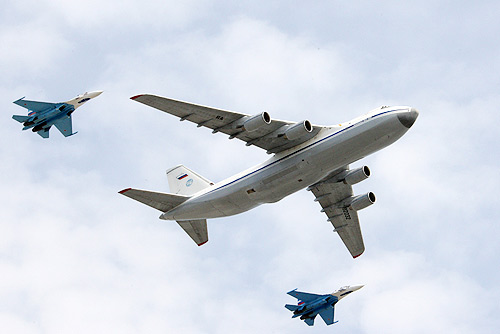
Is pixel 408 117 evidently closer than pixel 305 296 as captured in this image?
Answer: Yes

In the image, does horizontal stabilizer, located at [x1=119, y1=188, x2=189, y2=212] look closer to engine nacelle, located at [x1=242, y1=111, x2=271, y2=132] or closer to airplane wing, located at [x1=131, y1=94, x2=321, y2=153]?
airplane wing, located at [x1=131, y1=94, x2=321, y2=153]

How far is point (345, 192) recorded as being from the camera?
43.3m

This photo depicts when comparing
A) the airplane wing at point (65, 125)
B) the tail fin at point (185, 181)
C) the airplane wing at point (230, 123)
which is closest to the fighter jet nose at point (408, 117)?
the airplane wing at point (230, 123)

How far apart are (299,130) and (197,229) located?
37.6 ft

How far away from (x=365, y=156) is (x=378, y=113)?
275cm

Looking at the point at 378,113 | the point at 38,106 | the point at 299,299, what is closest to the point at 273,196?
the point at 378,113

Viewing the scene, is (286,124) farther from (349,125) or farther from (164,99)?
(164,99)

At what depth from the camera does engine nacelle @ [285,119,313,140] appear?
3591cm

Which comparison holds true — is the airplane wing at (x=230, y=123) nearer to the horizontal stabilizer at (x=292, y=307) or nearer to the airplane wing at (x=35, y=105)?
the horizontal stabilizer at (x=292, y=307)

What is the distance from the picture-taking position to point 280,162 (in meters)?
37.9

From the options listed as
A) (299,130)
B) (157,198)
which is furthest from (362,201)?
(157,198)

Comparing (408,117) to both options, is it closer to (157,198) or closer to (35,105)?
(157,198)

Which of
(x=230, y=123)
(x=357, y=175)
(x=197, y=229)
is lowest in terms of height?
(x=357, y=175)

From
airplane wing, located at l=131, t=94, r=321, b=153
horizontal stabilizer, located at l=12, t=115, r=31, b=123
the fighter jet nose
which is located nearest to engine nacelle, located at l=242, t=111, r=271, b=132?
airplane wing, located at l=131, t=94, r=321, b=153
